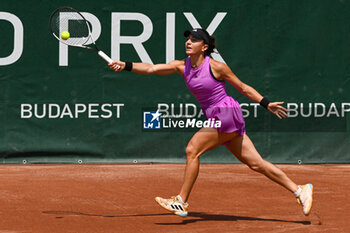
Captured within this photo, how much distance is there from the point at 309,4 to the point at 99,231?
18.3ft

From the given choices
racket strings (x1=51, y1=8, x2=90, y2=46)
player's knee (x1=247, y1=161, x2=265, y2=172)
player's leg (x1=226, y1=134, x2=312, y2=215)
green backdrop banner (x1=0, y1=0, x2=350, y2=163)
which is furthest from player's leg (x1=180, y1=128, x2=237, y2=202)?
green backdrop banner (x1=0, y1=0, x2=350, y2=163)

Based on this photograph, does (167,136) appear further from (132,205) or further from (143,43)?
(132,205)

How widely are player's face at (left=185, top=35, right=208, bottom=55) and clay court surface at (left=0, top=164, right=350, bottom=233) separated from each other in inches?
54.4

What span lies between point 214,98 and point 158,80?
392cm

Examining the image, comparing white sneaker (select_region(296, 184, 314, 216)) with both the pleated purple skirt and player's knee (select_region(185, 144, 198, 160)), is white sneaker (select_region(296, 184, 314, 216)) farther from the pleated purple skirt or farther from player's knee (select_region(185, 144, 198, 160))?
player's knee (select_region(185, 144, 198, 160))

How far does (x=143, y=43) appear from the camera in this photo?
29.8ft

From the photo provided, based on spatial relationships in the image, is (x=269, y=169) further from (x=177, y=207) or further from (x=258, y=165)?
(x=177, y=207)

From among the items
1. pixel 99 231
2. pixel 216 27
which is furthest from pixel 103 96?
pixel 99 231

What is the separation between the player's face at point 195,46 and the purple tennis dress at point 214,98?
0.37 feet

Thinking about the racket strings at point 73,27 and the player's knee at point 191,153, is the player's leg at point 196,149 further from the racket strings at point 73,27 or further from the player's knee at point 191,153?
the racket strings at point 73,27

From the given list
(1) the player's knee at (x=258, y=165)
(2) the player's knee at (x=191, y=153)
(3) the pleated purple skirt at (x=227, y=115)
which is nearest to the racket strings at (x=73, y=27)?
(3) the pleated purple skirt at (x=227, y=115)

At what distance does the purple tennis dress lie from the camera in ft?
17.1

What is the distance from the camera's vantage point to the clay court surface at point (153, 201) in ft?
16.7

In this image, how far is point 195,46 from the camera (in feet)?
17.7
